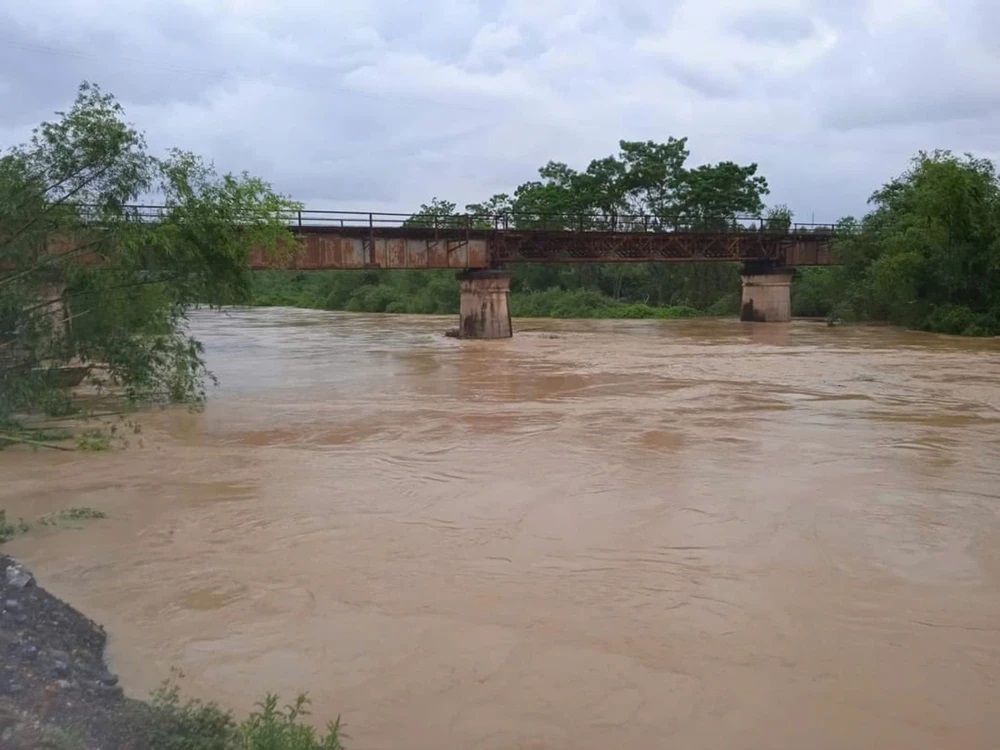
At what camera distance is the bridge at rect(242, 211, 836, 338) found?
40031mm

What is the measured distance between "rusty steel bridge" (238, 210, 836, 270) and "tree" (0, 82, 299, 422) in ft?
35.5

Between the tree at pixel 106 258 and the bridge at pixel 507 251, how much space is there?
11.1 meters

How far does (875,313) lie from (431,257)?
2852 centimetres

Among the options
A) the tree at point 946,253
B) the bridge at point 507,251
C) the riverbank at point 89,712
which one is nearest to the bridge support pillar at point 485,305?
the bridge at point 507,251

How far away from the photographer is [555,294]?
75188 millimetres

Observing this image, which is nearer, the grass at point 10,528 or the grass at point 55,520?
the grass at point 10,528

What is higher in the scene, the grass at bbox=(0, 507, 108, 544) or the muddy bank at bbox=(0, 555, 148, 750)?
the muddy bank at bbox=(0, 555, 148, 750)

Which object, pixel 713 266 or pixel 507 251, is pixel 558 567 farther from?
pixel 713 266

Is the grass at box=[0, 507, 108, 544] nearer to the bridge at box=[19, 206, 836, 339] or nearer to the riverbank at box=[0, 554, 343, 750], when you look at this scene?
the riverbank at box=[0, 554, 343, 750]

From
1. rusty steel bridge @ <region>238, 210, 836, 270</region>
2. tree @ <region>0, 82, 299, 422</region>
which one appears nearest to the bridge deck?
rusty steel bridge @ <region>238, 210, 836, 270</region>

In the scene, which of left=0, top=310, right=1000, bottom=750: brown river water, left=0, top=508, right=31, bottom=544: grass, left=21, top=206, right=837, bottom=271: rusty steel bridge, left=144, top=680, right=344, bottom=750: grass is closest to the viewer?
left=144, top=680, right=344, bottom=750: grass

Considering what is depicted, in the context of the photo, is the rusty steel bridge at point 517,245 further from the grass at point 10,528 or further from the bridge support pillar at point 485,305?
the grass at point 10,528

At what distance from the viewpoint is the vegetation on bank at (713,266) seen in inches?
1793

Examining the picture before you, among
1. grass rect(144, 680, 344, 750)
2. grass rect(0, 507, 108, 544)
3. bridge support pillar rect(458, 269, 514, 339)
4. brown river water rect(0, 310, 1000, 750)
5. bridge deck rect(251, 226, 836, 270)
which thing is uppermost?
bridge deck rect(251, 226, 836, 270)
